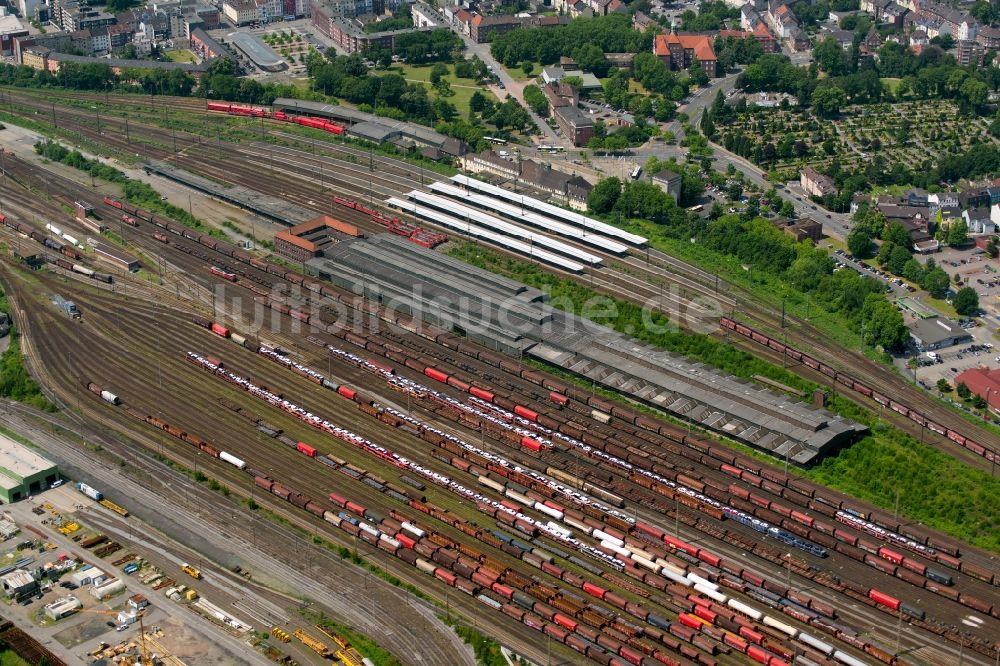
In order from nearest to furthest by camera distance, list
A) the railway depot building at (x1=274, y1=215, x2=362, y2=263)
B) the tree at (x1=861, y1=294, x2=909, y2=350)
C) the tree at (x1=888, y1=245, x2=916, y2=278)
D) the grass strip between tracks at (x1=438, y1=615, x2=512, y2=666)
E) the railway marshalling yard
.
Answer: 1. the grass strip between tracks at (x1=438, y1=615, x2=512, y2=666)
2. the railway marshalling yard
3. the tree at (x1=861, y1=294, x2=909, y2=350)
4. the railway depot building at (x1=274, y1=215, x2=362, y2=263)
5. the tree at (x1=888, y1=245, x2=916, y2=278)

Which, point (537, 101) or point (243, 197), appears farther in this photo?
point (537, 101)

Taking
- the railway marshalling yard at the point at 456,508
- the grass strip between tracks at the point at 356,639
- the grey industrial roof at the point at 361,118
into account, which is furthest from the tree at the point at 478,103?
the grass strip between tracks at the point at 356,639

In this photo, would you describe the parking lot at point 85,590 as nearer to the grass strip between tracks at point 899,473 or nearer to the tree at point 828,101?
the grass strip between tracks at point 899,473

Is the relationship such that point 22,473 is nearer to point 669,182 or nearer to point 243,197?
point 243,197

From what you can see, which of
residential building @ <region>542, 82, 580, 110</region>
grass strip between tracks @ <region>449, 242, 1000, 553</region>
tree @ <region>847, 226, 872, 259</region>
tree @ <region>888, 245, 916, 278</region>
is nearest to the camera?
grass strip between tracks @ <region>449, 242, 1000, 553</region>

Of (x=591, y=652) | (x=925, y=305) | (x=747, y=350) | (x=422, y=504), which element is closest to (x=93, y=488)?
(x=422, y=504)

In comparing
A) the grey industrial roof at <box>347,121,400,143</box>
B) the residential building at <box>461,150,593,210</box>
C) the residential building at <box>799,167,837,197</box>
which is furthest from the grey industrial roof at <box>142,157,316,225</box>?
the residential building at <box>799,167,837,197</box>

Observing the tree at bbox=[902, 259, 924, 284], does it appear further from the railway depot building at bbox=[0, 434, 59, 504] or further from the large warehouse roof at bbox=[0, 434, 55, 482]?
the large warehouse roof at bbox=[0, 434, 55, 482]

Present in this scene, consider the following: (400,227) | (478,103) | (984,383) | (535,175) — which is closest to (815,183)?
(535,175)
